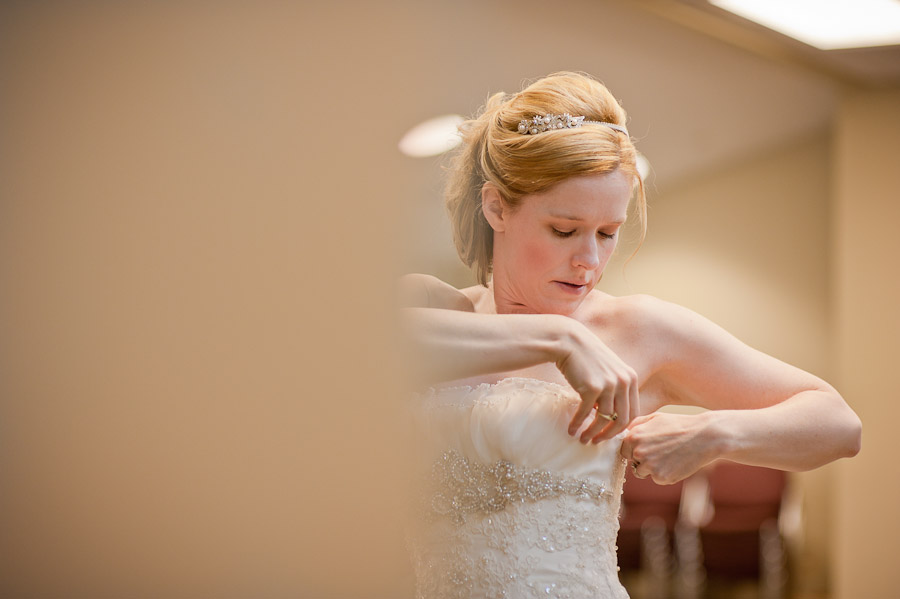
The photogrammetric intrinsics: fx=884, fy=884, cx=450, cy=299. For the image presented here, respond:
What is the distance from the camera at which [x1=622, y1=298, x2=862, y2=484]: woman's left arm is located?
1.28 meters

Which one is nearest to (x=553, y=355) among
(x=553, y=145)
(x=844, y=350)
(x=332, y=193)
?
(x=553, y=145)

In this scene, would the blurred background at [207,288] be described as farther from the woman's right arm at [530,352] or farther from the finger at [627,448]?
the finger at [627,448]

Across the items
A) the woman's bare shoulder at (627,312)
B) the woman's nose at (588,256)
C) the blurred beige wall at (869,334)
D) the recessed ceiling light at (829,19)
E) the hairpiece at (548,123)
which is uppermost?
the recessed ceiling light at (829,19)

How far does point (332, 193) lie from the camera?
406mm

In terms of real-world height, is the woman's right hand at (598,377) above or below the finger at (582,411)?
above

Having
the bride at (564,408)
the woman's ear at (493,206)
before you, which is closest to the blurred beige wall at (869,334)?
the bride at (564,408)

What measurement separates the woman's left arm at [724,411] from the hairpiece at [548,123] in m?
0.33

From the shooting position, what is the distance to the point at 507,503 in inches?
54.0

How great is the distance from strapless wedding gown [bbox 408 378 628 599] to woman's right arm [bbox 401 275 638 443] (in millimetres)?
184

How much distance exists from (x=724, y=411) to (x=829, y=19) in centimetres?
331

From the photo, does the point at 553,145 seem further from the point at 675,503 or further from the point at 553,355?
the point at 675,503

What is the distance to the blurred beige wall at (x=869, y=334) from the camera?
4.89 m

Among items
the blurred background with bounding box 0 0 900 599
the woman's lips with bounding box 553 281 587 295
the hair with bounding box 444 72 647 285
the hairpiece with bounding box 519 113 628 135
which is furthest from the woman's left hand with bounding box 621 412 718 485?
the blurred background with bounding box 0 0 900 599

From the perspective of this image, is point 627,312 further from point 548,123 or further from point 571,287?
point 548,123
